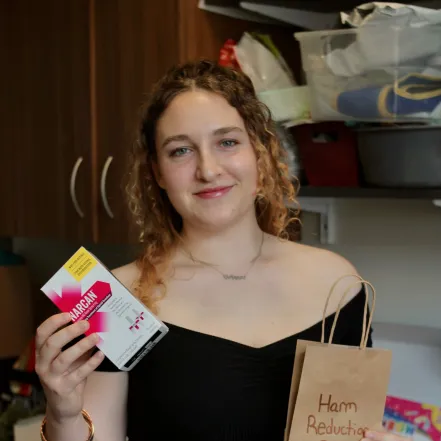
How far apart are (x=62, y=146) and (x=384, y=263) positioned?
2.99 feet

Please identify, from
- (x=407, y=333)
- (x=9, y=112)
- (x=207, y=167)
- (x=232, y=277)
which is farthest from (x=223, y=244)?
(x=9, y=112)

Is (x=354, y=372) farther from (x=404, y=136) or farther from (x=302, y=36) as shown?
(x=302, y=36)

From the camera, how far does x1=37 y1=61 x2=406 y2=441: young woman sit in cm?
101

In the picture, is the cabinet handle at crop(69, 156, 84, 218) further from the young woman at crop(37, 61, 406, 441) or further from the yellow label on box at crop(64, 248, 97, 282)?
the yellow label on box at crop(64, 248, 97, 282)

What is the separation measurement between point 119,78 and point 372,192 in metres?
0.71

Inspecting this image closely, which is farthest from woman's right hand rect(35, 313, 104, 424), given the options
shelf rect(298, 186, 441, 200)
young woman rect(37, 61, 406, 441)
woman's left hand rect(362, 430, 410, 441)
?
shelf rect(298, 186, 441, 200)

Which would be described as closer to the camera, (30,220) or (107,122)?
(107,122)

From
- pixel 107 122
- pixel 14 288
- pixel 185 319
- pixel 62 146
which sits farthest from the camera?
pixel 14 288

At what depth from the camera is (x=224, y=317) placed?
1061 millimetres

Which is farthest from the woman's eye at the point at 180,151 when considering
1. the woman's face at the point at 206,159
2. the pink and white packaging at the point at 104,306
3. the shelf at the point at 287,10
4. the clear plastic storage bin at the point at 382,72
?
the shelf at the point at 287,10

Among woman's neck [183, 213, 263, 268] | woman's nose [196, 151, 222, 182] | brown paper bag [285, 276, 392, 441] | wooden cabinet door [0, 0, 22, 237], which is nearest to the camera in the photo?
brown paper bag [285, 276, 392, 441]

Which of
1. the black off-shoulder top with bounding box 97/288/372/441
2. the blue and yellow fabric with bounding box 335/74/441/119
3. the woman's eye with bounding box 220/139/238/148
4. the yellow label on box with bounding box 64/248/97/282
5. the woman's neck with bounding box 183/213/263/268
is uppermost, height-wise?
the blue and yellow fabric with bounding box 335/74/441/119

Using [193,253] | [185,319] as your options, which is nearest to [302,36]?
[193,253]

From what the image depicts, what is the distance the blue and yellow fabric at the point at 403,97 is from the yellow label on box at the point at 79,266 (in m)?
0.60
